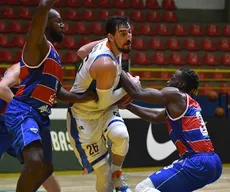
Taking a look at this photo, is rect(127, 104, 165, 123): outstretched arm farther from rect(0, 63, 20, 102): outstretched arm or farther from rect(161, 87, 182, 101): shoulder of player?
rect(0, 63, 20, 102): outstretched arm

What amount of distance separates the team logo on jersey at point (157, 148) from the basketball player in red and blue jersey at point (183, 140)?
4.70 metres

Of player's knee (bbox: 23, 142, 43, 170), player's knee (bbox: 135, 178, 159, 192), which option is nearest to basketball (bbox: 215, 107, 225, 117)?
player's knee (bbox: 135, 178, 159, 192)

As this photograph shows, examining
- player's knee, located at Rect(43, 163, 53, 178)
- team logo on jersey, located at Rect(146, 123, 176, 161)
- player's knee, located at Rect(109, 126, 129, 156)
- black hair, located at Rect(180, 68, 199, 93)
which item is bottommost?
team logo on jersey, located at Rect(146, 123, 176, 161)

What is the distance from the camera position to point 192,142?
16.3 ft

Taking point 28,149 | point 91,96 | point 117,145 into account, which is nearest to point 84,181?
point 117,145

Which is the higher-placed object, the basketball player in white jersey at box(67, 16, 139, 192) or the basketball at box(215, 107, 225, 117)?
the basketball player in white jersey at box(67, 16, 139, 192)

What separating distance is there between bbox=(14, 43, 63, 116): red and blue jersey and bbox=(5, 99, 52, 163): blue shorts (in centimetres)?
6

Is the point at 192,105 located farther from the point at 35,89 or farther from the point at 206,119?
the point at 206,119

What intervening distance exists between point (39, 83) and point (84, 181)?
371cm

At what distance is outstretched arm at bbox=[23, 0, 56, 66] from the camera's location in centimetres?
456

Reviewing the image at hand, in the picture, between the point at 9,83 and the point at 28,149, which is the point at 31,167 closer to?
the point at 28,149

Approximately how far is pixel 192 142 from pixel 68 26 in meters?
10.2

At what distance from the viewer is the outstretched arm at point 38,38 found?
179 inches

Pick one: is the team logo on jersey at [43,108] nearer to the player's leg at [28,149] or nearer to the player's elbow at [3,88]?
the player's leg at [28,149]
